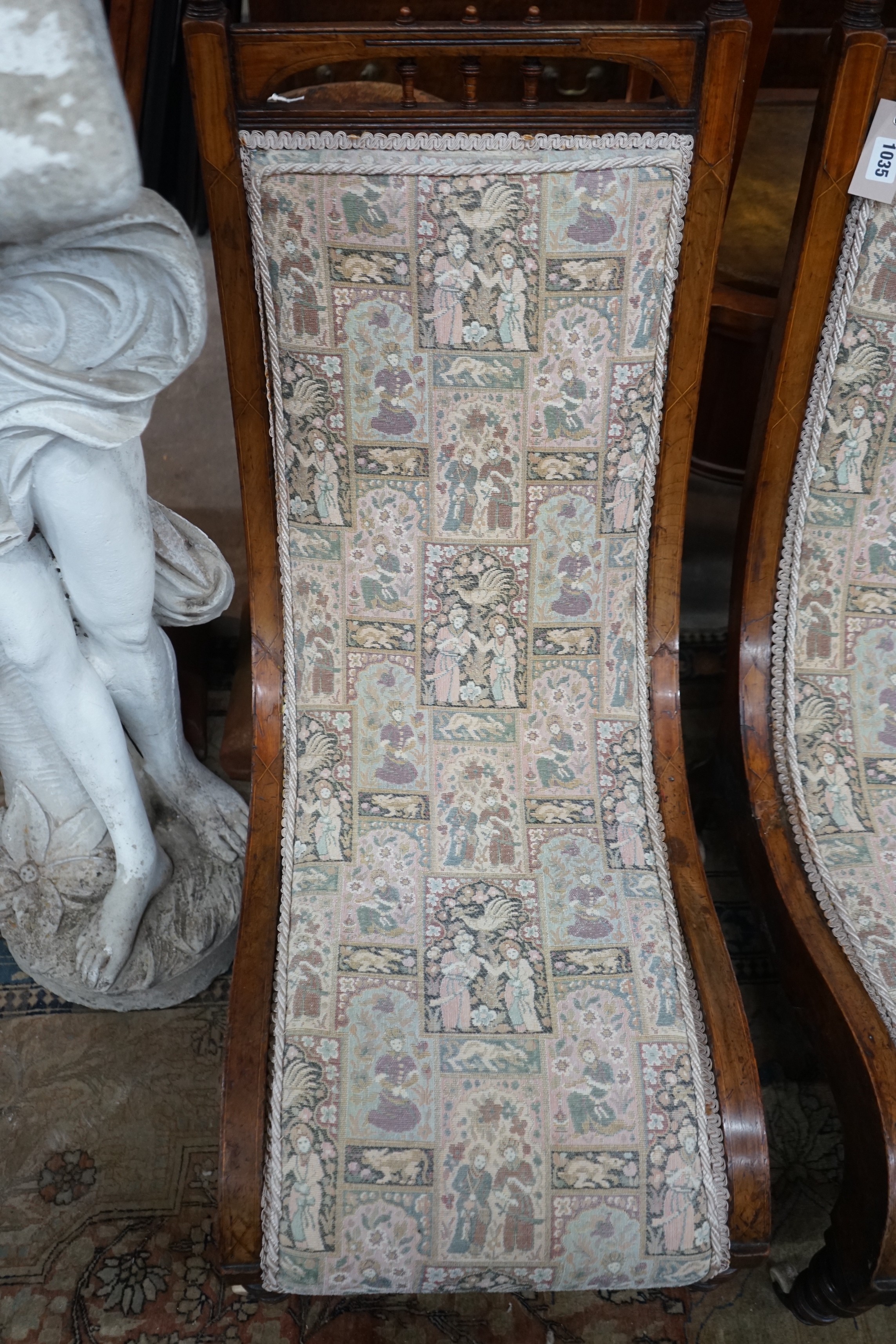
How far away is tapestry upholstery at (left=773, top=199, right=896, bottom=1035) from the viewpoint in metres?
1.34

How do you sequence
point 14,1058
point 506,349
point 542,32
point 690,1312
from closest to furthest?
point 542,32 < point 506,349 < point 690,1312 < point 14,1058

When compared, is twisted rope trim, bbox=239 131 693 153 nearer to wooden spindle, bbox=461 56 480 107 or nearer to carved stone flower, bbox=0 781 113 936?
wooden spindle, bbox=461 56 480 107

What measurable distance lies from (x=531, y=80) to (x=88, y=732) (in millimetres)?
903

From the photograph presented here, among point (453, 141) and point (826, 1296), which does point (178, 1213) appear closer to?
point (826, 1296)

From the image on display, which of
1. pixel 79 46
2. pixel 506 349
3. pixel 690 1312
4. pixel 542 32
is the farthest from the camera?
pixel 690 1312

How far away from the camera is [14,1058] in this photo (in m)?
1.65

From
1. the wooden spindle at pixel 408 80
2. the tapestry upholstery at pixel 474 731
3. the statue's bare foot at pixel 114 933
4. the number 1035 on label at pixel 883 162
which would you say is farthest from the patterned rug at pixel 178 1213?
the wooden spindle at pixel 408 80

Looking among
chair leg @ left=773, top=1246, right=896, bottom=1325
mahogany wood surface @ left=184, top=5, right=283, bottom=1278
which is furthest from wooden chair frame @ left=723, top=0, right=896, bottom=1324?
mahogany wood surface @ left=184, top=5, right=283, bottom=1278

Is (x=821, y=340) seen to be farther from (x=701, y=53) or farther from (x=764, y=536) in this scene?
(x=701, y=53)

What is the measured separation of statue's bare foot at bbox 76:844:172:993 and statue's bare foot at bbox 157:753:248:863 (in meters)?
0.10

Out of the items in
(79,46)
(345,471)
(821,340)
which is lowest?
(345,471)

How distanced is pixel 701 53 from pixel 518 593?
2.10 feet

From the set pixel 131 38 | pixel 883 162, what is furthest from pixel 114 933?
pixel 131 38

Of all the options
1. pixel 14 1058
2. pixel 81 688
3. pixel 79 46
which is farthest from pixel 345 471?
pixel 14 1058
